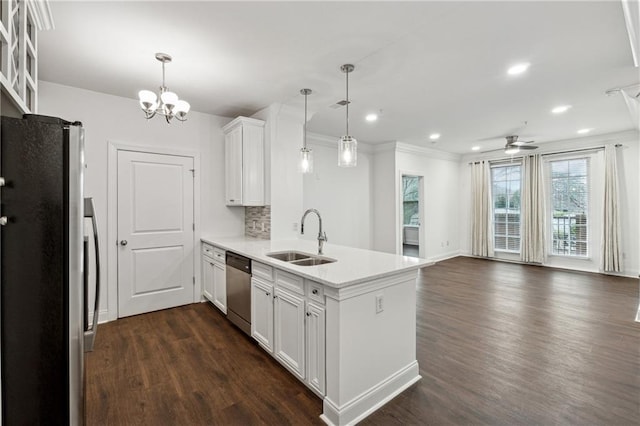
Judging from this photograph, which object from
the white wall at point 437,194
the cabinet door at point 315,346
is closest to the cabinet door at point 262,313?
the cabinet door at point 315,346

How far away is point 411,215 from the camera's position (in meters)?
9.37

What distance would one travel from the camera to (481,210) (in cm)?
742

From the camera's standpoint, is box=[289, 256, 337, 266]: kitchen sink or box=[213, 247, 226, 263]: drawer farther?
box=[213, 247, 226, 263]: drawer

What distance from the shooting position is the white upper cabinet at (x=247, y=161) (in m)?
3.90

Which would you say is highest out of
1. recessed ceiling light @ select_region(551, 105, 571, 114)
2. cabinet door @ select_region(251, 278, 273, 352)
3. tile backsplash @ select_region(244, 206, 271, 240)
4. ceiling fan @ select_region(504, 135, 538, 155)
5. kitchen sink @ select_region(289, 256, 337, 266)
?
recessed ceiling light @ select_region(551, 105, 571, 114)

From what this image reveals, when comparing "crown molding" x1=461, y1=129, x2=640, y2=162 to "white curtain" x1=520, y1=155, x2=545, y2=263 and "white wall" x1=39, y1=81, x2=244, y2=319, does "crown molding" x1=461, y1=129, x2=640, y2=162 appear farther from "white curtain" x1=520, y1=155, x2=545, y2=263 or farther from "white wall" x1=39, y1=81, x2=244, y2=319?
"white wall" x1=39, y1=81, x2=244, y2=319

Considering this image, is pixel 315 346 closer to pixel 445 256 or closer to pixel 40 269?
pixel 40 269

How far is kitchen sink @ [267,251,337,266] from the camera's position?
9.00 feet

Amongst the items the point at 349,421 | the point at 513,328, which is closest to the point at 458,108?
the point at 513,328

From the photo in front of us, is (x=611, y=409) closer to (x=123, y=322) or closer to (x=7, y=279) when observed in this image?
(x=7, y=279)

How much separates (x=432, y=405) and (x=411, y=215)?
7.75 m

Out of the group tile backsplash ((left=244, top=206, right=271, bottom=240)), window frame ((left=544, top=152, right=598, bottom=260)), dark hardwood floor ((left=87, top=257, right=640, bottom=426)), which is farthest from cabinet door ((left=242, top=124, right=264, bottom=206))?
window frame ((left=544, top=152, right=598, bottom=260))

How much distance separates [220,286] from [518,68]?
403 centimetres

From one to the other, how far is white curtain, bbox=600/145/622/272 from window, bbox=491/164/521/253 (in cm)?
152
